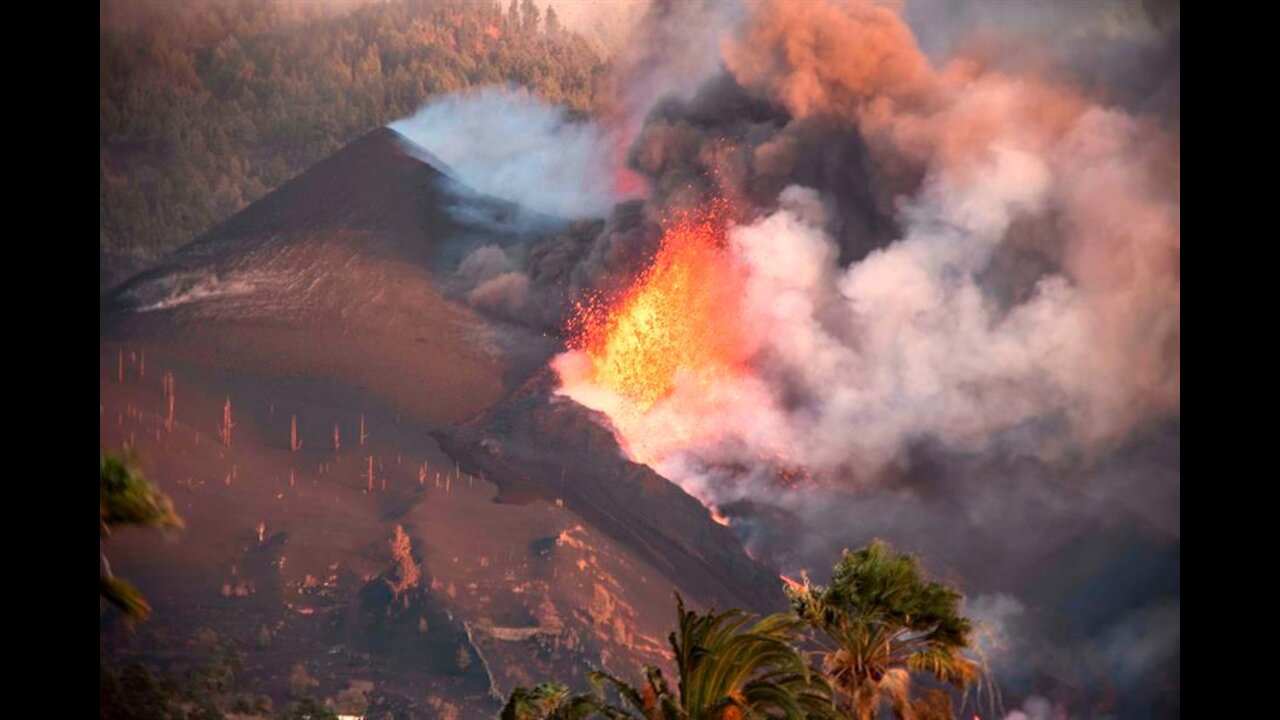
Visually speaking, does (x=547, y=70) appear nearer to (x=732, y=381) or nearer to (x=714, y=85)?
(x=714, y=85)

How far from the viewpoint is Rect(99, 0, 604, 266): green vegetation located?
75.8m

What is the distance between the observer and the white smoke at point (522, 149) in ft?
267

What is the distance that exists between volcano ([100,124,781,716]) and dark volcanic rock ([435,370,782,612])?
0.10 meters

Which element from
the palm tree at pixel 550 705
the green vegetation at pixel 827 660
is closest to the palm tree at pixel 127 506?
the palm tree at pixel 550 705

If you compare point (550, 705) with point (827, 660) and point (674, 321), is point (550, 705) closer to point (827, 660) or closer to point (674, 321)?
point (827, 660)

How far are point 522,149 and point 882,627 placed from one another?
5585 cm

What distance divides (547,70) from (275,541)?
2795 centimetres

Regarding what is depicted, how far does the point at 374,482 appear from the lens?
245 feet

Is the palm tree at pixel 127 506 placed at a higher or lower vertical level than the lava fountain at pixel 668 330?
lower

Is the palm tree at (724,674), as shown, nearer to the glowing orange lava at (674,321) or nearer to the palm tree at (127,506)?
the palm tree at (127,506)

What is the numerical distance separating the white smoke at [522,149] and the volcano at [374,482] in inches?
65.5

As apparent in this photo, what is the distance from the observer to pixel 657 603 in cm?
7306
